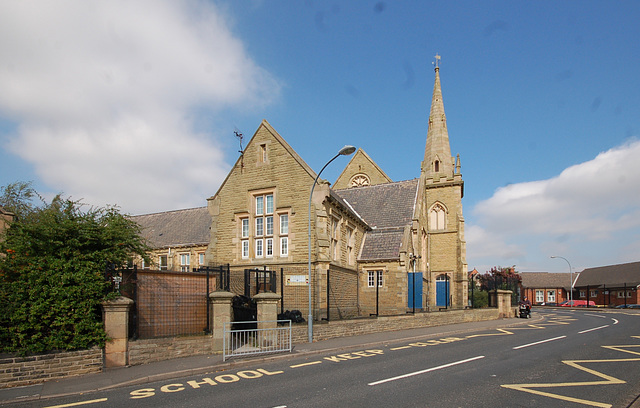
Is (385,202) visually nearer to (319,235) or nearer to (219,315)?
(319,235)

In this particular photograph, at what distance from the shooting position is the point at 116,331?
11.3m

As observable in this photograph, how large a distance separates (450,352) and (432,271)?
86.7 feet

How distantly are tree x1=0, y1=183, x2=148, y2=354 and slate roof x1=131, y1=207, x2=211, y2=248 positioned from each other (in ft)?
84.1

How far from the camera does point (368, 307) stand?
26.5 m

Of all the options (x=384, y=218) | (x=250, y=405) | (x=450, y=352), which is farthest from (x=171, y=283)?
(x=384, y=218)

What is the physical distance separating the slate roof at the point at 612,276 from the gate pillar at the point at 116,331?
73730 millimetres

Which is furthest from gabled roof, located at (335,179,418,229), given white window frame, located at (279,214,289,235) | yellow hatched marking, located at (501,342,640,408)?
yellow hatched marking, located at (501,342,640,408)

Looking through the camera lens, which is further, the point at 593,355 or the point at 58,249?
the point at 593,355

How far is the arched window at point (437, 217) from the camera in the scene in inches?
1607

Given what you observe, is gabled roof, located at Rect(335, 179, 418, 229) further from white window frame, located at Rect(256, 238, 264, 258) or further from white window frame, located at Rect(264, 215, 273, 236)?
white window frame, located at Rect(256, 238, 264, 258)

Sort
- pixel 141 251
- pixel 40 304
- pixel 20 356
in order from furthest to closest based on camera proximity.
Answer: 1. pixel 141 251
2. pixel 40 304
3. pixel 20 356

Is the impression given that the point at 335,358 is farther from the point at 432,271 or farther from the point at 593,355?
the point at 432,271

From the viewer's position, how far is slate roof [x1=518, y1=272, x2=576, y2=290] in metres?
82.1

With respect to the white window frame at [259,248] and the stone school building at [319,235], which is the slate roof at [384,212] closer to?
the stone school building at [319,235]
